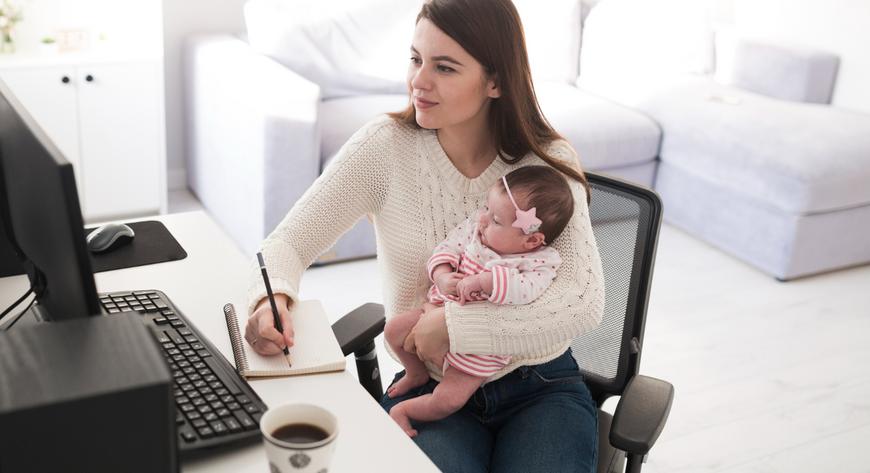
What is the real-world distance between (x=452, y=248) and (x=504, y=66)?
326mm

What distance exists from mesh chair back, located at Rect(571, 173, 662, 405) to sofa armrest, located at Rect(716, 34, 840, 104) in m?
2.69

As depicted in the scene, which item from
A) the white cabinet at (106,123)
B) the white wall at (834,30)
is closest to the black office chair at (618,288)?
the white cabinet at (106,123)

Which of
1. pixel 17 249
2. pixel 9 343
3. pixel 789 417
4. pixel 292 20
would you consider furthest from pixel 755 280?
pixel 9 343

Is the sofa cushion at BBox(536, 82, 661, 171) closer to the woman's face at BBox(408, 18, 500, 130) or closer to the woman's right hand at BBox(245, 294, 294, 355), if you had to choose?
the woman's face at BBox(408, 18, 500, 130)

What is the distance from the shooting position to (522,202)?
1.48 metres

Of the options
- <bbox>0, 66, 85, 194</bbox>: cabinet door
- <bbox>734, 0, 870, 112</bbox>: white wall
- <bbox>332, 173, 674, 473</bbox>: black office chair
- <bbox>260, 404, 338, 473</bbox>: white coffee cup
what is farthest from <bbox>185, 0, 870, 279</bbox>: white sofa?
<bbox>260, 404, 338, 473</bbox>: white coffee cup

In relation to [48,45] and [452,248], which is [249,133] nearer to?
[48,45]

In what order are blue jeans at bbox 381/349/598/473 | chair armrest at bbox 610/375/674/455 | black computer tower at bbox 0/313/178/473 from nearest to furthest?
black computer tower at bbox 0/313/178/473 → chair armrest at bbox 610/375/674/455 → blue jeans at bbox 381/349/598/473

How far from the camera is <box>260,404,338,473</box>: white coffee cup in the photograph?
2.77 ft

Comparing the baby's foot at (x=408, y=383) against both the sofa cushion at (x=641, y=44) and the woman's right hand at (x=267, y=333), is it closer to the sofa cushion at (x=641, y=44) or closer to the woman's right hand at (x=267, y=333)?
the woman's right hand at (x=267, y=333)

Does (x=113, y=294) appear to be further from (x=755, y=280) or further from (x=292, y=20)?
(x=755, y=280)

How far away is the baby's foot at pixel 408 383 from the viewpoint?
154cm

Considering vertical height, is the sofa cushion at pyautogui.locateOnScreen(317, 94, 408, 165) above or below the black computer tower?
below

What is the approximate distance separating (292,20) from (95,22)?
2.66 feet
